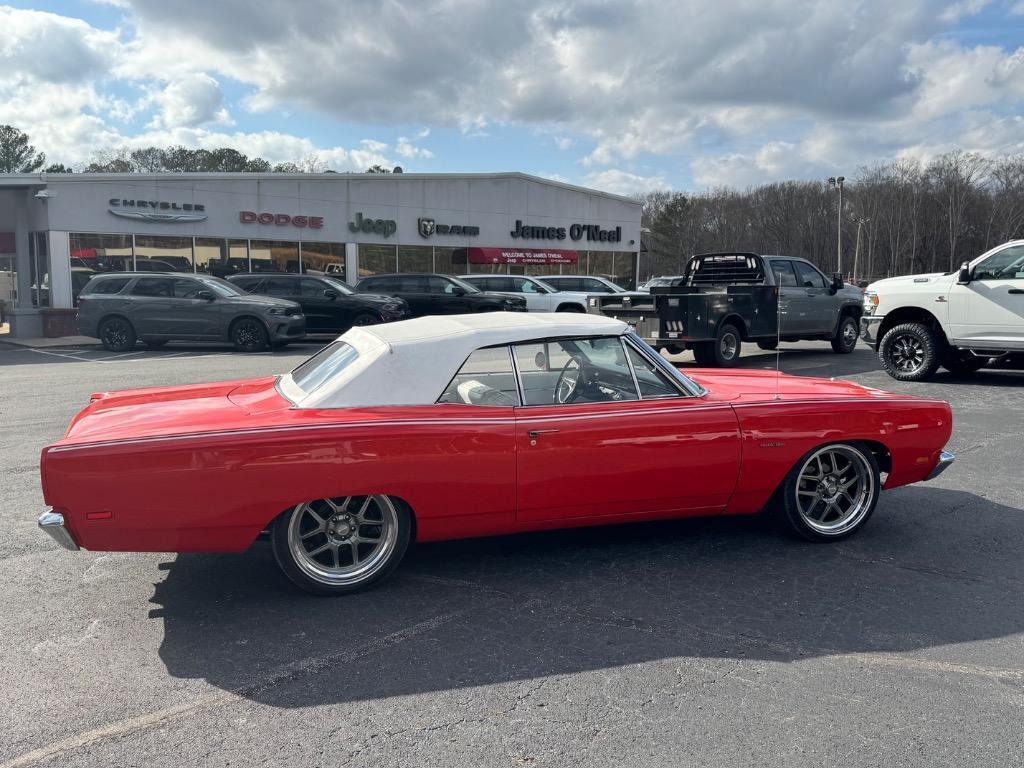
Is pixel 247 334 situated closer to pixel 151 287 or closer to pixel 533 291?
pixel 151 287

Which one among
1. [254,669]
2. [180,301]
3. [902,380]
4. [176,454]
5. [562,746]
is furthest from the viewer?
[180,301]

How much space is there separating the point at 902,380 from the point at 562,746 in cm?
1066

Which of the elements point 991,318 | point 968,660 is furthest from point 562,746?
point 991,318

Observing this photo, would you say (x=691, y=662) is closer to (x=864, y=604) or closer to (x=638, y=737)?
(x=638, y=737)

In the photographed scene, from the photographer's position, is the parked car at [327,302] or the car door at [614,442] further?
the parked car at [327,302]

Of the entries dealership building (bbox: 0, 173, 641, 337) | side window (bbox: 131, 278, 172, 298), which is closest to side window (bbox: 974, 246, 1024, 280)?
side window (bbox: 131, 278, 172, 298)

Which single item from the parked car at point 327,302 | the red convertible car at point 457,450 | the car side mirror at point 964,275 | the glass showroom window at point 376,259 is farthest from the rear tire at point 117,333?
the car side mirror at point 964,275

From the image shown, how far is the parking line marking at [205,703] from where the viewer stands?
2717mm

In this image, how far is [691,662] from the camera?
334 centimetres

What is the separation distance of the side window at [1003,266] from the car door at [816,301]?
13.4 feet

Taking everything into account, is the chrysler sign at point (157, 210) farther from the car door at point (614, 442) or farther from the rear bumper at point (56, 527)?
the car door at point (614, 442)

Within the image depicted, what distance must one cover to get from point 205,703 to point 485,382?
1.99m

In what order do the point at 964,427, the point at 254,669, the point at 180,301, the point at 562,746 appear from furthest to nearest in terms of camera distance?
the point at 180,301 → the point at 964,427 → the point at 254,669 → the point at 562,746

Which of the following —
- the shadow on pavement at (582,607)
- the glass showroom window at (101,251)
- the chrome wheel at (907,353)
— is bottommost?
the shadow on pavement at (582,607)
